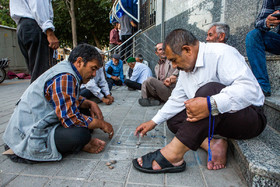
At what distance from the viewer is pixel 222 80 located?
64.2 inches

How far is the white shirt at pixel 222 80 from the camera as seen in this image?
1.39 meters

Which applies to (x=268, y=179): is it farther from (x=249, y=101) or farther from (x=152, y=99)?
(x=152, y=99)

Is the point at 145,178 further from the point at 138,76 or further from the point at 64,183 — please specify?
the point at 138,76

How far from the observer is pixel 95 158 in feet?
6.19

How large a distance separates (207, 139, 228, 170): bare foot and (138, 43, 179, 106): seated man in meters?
2.02

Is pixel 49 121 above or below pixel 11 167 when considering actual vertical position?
above

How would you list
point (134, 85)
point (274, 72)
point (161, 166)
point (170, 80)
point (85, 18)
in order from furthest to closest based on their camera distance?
point (85, 18)
point (134, 85)
point (170, 80)
point (274, 72)
point (161, 166)

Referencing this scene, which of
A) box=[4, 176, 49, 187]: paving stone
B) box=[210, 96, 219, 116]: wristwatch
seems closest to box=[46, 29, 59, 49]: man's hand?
box=[4, 176, 49, 187]: paving stone

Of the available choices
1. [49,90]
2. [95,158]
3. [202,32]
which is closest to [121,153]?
[95,158]

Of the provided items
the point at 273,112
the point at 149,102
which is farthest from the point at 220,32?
the point at 149,102

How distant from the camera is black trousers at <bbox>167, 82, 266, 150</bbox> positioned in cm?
145

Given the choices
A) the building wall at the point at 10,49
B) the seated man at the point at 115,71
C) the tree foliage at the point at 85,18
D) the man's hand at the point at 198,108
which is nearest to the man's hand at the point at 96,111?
the man's hand at the point at 198,108

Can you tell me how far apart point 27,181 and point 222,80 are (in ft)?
5.75

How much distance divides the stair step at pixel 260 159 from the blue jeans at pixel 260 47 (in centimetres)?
96
